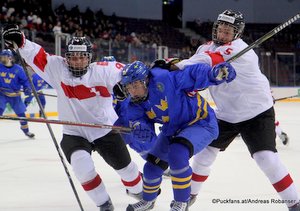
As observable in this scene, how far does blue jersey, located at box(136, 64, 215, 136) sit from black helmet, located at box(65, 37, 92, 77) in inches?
20.2

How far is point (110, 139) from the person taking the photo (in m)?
2.96

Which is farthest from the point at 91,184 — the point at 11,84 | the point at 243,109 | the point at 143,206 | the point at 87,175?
the point at 11,84

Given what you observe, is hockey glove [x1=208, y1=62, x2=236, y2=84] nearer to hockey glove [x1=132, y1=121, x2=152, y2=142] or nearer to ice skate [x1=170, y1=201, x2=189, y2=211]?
hockey glove [x1=132, y1=121, x2=152, y2=142]

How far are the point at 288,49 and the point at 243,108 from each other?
1468 cm

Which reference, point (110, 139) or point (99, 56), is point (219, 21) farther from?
point (99, 56)

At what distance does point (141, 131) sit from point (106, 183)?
4.41 ft

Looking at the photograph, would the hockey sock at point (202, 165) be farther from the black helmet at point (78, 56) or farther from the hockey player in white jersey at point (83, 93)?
the black helmet at point (78, 56)

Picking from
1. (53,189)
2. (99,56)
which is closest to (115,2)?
(99,56)

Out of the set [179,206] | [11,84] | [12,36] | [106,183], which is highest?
[12,36]

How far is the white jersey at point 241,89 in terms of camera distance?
2.75 meters

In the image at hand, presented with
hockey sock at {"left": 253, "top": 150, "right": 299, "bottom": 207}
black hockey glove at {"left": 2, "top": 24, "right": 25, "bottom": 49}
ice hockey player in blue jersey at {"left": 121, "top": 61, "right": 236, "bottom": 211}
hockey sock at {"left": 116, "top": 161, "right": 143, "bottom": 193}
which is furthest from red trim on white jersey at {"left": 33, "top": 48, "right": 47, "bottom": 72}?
hockey sock at {"left": 253, "top": 150, "right": 299, "bottom": 207}

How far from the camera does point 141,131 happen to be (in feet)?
8.55

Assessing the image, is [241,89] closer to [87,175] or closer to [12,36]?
[87,175]

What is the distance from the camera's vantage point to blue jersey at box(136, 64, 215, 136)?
246 centimetres
